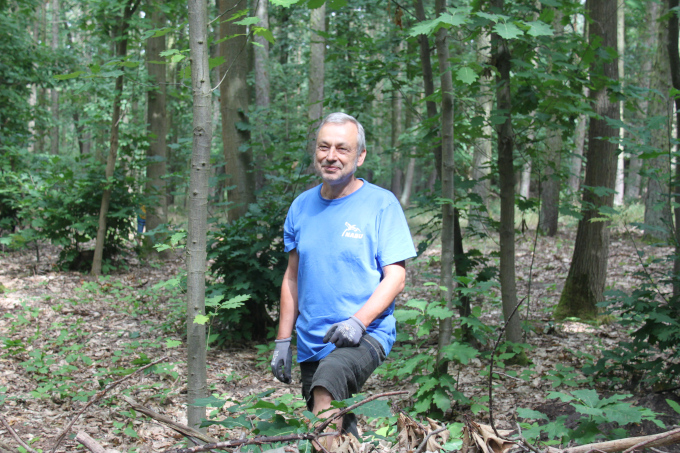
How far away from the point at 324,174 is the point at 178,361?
3209 mm

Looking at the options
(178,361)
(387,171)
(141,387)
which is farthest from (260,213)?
(387,171)

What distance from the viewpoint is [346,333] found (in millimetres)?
2445

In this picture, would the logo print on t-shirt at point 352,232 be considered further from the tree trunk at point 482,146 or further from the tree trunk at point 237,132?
the tree trunk at point 237,132

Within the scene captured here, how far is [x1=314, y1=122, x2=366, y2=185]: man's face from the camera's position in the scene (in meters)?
2.74

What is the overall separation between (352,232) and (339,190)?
0.98 ft

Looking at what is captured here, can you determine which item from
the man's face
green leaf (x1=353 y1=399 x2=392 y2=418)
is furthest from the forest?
the man's face

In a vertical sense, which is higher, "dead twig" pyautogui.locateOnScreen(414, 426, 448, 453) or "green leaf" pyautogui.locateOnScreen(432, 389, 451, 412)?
"dead twig" pyautogui.locateOnScreen(414, 426, 448, 453)

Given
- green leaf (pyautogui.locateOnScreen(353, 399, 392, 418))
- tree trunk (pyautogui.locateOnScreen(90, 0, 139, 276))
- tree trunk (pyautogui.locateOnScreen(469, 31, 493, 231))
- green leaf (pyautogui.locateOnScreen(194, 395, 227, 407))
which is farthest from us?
tree trunk (pyautogui.locateOnScreen(90, 0, 139, 276))

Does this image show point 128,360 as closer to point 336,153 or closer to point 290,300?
point 290,300

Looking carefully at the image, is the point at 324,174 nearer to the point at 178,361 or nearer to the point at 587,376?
the point at 178,361

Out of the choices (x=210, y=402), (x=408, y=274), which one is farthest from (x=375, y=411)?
(x=408, y=274)

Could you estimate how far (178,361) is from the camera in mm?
5027

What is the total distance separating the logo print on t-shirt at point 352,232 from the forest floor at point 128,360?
42.8 inches

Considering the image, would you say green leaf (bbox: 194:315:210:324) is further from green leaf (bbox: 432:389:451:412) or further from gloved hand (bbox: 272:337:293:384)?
green leaf (bbox: 432:389:451:412)
